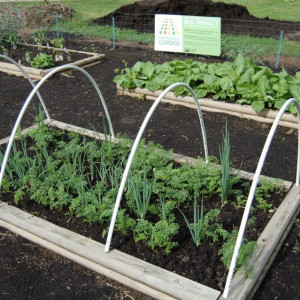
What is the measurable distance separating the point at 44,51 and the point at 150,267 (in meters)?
6.83

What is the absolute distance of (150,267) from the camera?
2518mm

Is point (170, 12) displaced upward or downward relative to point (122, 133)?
upward

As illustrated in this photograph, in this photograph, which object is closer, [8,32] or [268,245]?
[268,245]

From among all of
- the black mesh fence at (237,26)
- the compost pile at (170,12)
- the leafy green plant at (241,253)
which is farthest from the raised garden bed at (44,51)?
the leafy green plant at (241,253)

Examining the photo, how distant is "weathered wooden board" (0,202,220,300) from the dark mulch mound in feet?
0.42

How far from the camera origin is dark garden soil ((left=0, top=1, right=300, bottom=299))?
261 centimetres

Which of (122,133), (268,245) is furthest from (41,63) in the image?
(268,245)

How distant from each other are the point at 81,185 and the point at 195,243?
94 cm

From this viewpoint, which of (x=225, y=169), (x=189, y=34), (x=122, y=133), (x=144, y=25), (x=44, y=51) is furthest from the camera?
(x=144, y=25)

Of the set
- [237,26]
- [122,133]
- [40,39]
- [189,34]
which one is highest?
[189,34]

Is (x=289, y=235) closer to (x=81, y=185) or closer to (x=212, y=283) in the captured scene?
(x=212, y=283)

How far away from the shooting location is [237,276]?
8.04ft

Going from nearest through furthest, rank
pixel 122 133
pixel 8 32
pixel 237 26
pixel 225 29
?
1. pixel 122 133
2. pixel 8 32
3. pixel 237 26
4. pixel 225 29

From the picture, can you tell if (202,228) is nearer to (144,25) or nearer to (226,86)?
(226,86)
